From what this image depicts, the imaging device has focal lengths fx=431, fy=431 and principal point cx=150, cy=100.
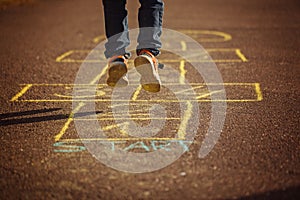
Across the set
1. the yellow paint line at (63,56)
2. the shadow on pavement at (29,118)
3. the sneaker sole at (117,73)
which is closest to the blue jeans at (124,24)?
the sneaker sole at (117,73)

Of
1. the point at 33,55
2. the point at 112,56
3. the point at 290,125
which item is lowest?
the point at 33,55

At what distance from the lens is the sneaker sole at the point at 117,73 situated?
387cm

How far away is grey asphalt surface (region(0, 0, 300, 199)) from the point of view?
2.66m

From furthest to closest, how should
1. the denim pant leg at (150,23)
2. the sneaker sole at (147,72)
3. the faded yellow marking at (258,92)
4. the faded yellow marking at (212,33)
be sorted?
the faded yellow marking at (212,33) → the faded yellow marking at (258,92) → the denim pant leg at (150,23) → the sneaker sole at (147,72)

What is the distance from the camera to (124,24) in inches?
159

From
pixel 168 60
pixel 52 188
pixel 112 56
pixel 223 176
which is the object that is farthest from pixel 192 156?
pixel 168 60

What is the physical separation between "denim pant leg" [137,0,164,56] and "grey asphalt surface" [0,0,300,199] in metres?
0.74

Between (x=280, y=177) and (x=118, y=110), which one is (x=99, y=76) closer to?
(x=118, y=110)

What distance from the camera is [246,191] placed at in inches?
103

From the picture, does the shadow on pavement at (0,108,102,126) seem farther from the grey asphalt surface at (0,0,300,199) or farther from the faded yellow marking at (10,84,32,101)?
the faded yellow marking at (10,84,32,101)

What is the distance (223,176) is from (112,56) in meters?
1.73

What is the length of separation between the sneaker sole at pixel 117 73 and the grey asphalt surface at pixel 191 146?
13.6 inches

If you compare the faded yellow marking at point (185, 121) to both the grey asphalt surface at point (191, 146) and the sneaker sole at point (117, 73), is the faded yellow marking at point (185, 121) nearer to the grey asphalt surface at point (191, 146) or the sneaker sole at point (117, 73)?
the grey asphalt surface at point (191, 146)

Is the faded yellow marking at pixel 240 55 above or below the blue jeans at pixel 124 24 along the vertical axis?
below
